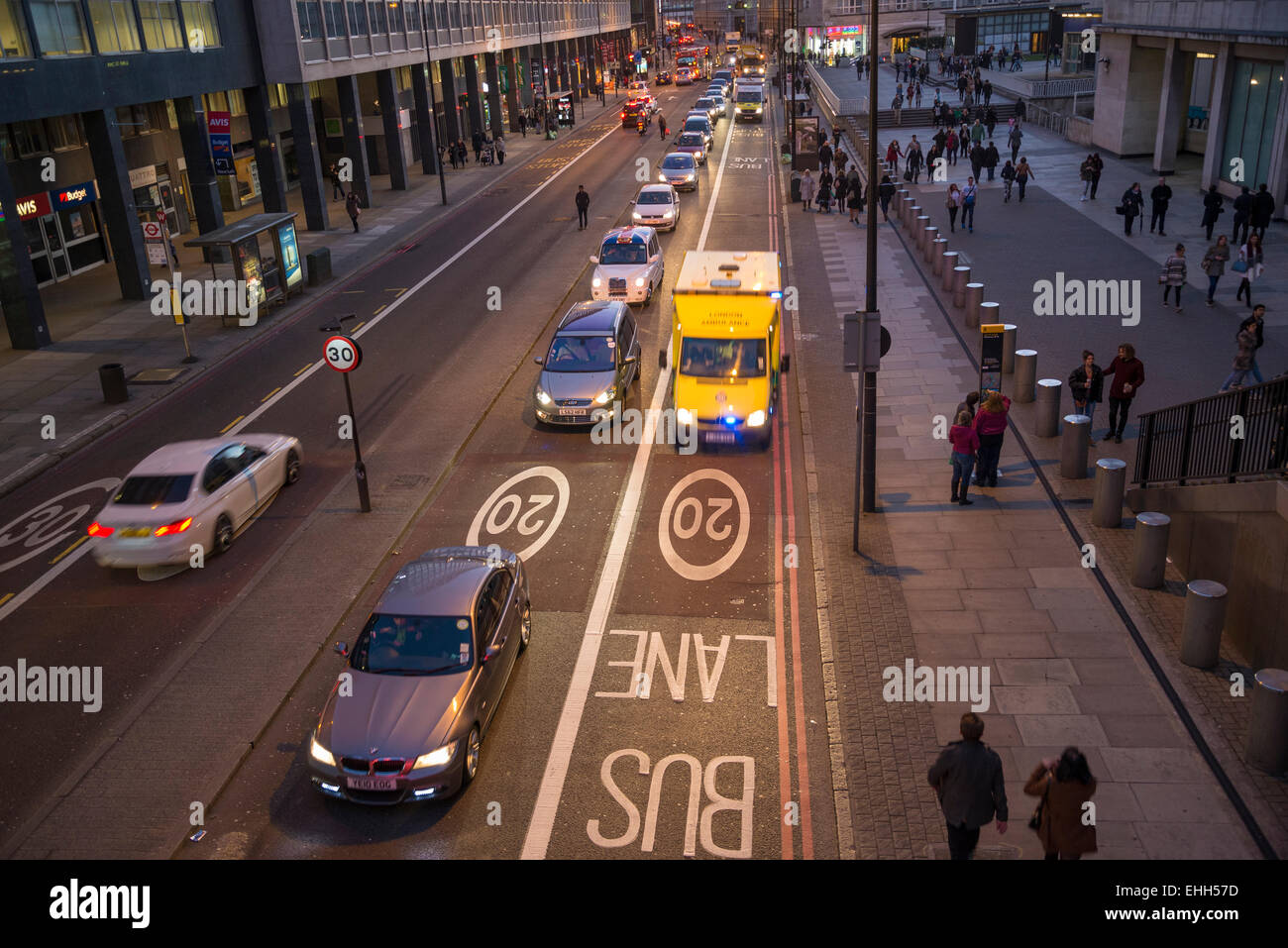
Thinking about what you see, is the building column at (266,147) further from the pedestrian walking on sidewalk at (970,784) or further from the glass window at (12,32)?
the pedestrian walking on sidewalk at (970,784)

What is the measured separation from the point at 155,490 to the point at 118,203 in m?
19.7

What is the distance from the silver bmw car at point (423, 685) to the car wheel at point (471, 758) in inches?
0.4

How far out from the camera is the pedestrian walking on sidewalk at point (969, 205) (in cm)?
3369

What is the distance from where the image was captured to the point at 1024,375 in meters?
19.8

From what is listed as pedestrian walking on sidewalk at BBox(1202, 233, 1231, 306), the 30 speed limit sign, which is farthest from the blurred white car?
pedestrian walking on sidewalk at BBox(1202, 233, 1231, 306)

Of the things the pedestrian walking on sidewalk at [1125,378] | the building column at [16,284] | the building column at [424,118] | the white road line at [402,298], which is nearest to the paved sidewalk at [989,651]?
the pedestrian walking on sidewalk at [1125,378]

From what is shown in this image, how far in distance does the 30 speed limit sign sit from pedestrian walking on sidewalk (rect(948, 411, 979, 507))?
9321mm

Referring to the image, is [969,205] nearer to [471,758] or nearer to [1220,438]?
[1220,438]

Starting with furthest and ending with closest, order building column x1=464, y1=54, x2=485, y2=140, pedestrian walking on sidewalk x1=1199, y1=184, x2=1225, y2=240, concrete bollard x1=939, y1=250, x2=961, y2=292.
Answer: building column x1=464, y1=54, x2=485, y2=140 → pedestrian walking on sidewalk x1=1199, y1=184, x2=1225, y2=240 → concrete bollard x1=939, y1=250, x2=961, y2=292

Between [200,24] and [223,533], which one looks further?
[200,24]

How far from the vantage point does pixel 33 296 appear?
26.9m

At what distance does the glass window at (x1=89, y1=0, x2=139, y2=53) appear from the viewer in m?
29.4

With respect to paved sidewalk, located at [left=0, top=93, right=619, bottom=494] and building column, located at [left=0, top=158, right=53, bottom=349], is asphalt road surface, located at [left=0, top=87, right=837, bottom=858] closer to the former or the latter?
paved sidewalk, located at [left=0, top=93, right=619, bottom=494]

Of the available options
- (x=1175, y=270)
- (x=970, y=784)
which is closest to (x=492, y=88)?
(x=1175, y=270)
